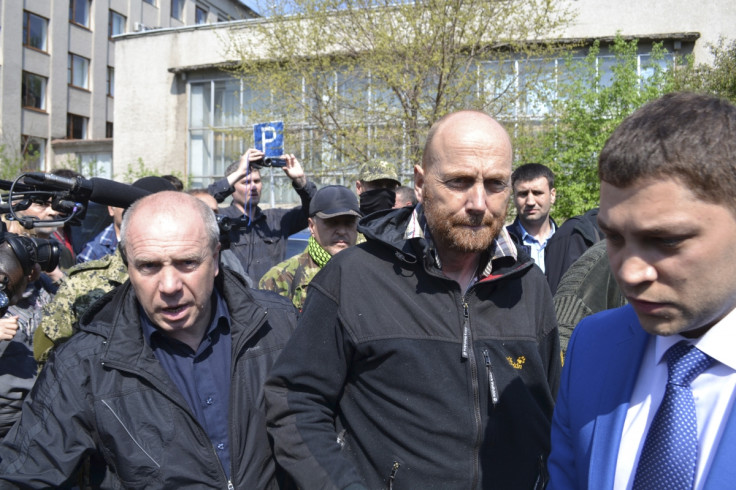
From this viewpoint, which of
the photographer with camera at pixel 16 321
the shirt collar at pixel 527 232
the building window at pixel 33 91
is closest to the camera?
the photographer with camera at pixel 16 321

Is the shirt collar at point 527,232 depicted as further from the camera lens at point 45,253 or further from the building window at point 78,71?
the building window at point 78,71

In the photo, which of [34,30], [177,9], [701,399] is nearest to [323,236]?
[701,399]

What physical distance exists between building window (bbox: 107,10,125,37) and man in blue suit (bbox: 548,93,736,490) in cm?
3989

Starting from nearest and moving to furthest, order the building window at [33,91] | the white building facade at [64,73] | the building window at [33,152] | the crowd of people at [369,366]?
the crowd of people at [369,366], the building window at [33,152], the white building facade at [64,73], the building window at [33,91]

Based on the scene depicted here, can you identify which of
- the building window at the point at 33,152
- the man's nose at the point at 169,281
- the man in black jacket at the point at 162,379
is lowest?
the man in black jacket at the point at 162,379

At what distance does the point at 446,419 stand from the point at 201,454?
0.83 m

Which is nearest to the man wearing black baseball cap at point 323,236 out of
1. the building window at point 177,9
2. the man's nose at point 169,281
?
the man's nose at point 169,281

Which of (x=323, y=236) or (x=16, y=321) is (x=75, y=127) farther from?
(x=16, y=321)

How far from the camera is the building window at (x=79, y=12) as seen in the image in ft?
113

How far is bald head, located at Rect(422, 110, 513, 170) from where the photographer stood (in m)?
2.17

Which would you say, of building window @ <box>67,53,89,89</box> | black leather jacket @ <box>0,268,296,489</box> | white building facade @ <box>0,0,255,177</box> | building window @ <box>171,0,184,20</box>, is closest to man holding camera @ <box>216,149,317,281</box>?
black leather jacket @ <box>0,268,296,489</box>

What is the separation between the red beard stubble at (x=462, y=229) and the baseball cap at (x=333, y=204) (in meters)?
2.11

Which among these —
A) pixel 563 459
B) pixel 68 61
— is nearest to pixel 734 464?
pixel 563 459

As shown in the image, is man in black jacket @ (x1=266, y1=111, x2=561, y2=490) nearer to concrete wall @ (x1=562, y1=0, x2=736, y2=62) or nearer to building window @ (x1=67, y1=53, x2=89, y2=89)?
concrete wall @ (x1=562, y1=0, x2=736, y2=62)
